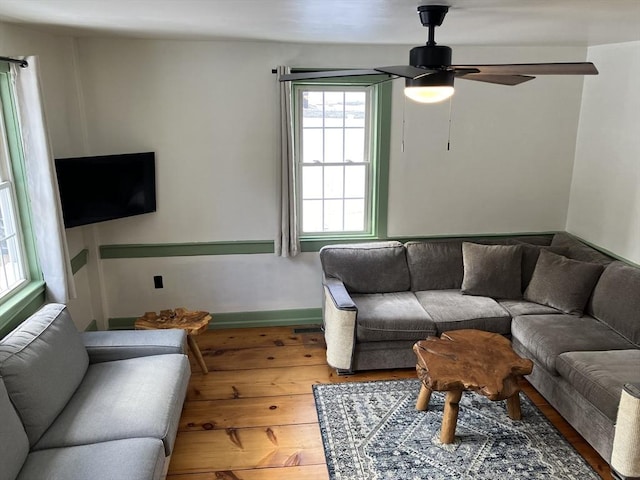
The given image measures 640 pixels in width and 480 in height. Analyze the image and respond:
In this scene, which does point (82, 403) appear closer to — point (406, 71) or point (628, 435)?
point (406, 71)

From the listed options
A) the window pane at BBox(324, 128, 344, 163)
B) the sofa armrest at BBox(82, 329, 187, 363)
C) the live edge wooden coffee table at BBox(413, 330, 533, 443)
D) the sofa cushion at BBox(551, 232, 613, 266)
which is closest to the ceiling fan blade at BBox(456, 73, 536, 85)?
the live edge wooden coffee table at BBox(413, 330, 533, 443)

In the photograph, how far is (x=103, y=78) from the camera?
4008 millimetres

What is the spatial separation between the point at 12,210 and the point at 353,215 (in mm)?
2641

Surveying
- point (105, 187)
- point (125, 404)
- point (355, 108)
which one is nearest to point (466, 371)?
point (125, 404)

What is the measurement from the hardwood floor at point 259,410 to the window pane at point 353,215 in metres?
1.00

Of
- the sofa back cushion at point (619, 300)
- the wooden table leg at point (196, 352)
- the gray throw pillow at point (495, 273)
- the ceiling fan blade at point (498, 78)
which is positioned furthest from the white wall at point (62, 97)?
the sofa back cushion at point (619, 300)

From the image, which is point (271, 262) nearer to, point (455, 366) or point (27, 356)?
point (455, 366)

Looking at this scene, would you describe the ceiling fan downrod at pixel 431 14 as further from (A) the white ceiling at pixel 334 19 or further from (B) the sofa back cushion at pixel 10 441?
(B) the sofa back cushion at pixel 10 441

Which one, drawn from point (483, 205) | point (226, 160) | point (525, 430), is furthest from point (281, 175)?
point (525, 430)

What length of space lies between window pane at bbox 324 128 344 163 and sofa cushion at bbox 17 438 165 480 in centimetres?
278

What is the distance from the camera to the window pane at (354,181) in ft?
14.9

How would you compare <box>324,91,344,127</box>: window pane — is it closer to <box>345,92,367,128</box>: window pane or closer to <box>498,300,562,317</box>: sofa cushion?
<box>345,92,367,128</box>: window pane

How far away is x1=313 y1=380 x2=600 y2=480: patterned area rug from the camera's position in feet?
9.44

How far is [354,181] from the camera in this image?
15.0 feet
